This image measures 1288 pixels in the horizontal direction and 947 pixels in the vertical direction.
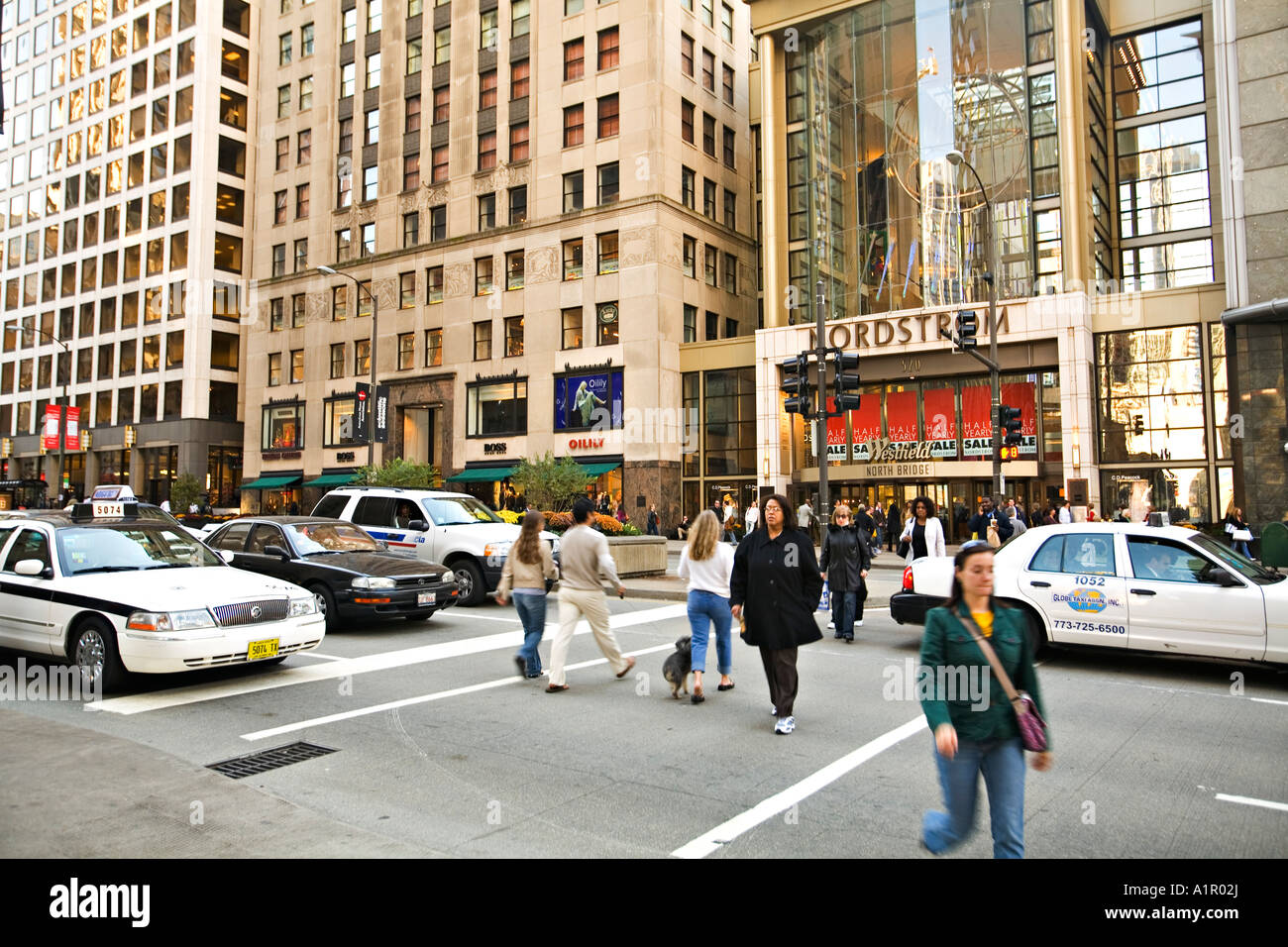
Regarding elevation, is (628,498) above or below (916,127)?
below

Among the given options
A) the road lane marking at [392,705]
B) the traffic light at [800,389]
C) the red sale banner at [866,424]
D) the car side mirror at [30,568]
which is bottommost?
the road lane marking at [392,705]

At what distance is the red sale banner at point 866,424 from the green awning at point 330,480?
85.4 ft

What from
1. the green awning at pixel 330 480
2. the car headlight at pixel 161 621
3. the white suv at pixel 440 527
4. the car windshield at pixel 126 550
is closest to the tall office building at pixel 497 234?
the green awning at pixel 330 480

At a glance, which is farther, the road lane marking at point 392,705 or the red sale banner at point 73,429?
the red sale banner at point 73,429

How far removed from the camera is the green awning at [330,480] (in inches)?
1832

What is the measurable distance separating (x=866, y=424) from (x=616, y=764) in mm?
32680

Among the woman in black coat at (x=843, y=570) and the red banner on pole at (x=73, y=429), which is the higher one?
the red banner on pole at (x=73, y=429)

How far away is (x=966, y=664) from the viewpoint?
151 inches

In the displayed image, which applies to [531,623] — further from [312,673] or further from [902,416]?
[902,416]

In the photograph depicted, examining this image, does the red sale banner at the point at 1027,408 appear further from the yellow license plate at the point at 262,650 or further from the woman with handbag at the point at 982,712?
the woman with handbag at the point at 982,712

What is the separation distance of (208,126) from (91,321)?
16.7 m

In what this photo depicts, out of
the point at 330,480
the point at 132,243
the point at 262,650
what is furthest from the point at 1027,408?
the point at 132,243
